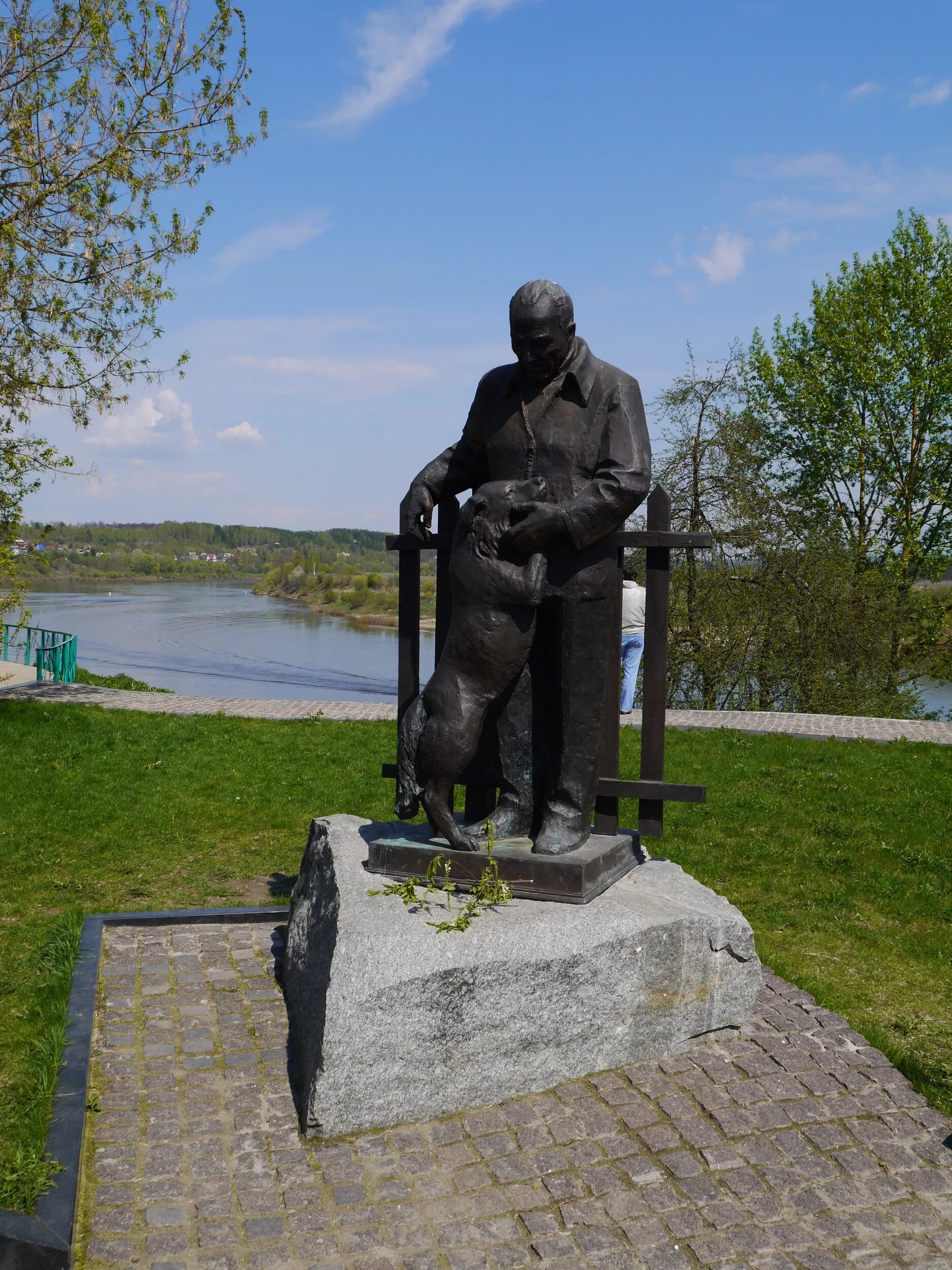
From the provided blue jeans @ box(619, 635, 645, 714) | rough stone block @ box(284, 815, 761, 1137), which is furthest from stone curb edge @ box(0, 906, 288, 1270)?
blue jeans @ box(619, 635, 645, 714)

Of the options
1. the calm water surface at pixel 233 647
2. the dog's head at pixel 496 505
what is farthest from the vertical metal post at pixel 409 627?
the calm water surface at pixel 233 647

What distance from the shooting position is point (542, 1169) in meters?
3.30

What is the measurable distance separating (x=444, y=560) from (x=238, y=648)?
22158 mm

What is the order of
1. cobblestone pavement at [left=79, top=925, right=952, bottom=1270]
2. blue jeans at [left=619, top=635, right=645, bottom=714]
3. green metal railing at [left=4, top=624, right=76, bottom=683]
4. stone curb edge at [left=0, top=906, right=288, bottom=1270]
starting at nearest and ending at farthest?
stone curb edge at [left=0, top=906, right=288, bottom=1270] < cobblestone pavement at [left=79, top=925, right=952, bottom=1270] < blue jeans at [left=619, top=635, right=645, bottom=714] < green metal railing at [left=4, top=624, right=76, bottom=683]

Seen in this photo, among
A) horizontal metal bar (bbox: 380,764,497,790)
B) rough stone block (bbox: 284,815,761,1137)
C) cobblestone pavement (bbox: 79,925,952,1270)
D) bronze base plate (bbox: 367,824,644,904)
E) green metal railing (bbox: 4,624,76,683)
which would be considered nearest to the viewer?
cobblestone pavement (bbox: 79,925,952,1270)

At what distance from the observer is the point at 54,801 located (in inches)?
316

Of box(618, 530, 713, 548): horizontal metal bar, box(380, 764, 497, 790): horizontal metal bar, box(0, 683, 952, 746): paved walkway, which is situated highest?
box(618, 530, 713, 548): horizontal metal bar

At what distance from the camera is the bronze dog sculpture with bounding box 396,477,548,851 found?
13.8 feet

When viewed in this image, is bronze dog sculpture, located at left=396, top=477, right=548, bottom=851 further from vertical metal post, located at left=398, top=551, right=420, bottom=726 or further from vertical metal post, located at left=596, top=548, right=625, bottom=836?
vertical metal post, located at left=398, top=551, right=420, bottom=726

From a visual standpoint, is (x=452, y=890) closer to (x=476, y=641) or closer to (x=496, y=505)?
(x=476, y=641)

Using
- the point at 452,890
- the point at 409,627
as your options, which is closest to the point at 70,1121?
the point at 452,890

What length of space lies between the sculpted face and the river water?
943 centimetres

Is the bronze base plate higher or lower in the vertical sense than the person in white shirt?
lower

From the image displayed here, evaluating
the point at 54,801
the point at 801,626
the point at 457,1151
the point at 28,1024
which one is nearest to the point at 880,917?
the point at 457,1151
